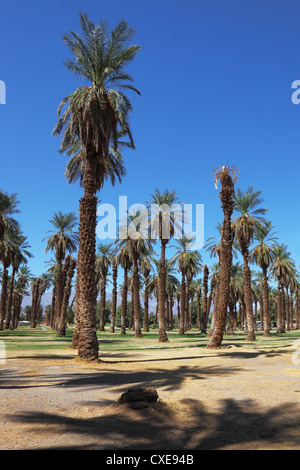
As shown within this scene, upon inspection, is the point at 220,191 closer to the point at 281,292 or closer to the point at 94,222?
the point at 94,222

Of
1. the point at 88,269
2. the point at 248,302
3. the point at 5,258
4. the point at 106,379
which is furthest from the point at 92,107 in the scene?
the point at 5,258

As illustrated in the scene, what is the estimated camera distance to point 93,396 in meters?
8.52

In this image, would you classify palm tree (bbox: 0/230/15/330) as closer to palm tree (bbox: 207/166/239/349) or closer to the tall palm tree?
the tall palm tree

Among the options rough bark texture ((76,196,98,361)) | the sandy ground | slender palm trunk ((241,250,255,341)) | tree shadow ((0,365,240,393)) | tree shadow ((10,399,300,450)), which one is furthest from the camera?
slender palm trunk ((241,250,255,341))

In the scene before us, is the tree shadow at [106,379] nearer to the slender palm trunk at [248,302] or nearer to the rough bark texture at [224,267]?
the rough bark texture at [224,267]

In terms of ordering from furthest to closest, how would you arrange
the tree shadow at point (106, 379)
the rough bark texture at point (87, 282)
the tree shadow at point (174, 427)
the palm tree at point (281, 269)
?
the palm tree at point (281, 269) < the rough bark texture at point (87, 282) < the tree shadow at point (106, 379) < the tree shadow at point (174, 427)

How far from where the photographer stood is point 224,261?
24.2m

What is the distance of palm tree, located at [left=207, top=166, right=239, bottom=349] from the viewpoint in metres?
23.6

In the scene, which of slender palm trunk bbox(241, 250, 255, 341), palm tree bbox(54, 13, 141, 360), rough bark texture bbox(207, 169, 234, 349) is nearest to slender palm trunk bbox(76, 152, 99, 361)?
palm tree bbox(54, 13, 141, 360)

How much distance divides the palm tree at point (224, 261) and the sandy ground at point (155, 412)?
11.5 metres

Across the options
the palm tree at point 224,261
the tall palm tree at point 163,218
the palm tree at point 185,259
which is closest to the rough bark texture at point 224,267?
the palm tree at point 224,261

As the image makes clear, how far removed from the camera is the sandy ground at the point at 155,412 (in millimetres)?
5445

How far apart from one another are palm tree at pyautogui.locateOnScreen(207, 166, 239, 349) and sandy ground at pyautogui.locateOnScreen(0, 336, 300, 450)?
1152 centimetres
